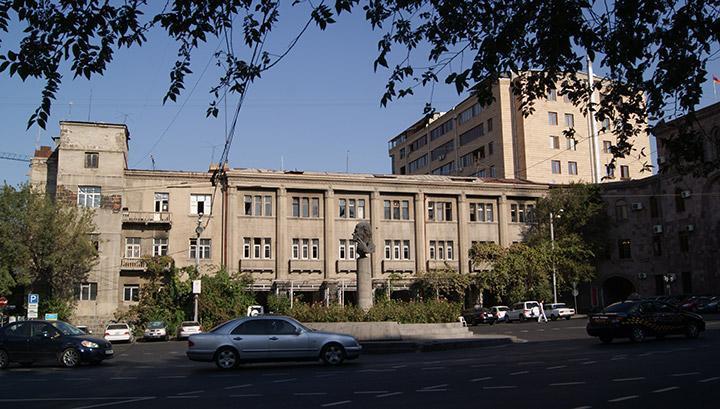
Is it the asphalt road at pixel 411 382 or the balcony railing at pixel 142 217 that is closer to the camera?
the asphalt road at pixel 411 382

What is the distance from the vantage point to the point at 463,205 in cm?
5725

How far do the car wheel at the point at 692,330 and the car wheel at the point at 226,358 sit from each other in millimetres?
16711

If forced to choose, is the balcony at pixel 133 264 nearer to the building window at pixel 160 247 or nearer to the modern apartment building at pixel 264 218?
the modern apartment building at pixel 264 218

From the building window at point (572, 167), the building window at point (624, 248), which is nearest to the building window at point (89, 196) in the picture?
the building window at point (624, 248)

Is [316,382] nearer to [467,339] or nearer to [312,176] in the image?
[467,339]

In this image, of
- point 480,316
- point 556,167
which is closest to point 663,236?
point 556,167

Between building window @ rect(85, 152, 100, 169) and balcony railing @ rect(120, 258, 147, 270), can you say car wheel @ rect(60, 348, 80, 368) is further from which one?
building window @ rect(85, 152, 100, 169)

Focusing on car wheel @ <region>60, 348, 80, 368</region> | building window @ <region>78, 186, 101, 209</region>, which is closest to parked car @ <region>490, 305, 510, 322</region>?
building window @ <region>78, 186, 101, 209</region>

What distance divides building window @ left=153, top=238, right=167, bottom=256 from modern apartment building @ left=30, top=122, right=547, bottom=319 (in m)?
0.08

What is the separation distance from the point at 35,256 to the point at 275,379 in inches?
1372

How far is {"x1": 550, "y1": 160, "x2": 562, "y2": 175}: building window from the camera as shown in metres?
70.8

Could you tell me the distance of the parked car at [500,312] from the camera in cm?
5125

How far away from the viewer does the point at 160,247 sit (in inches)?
1955

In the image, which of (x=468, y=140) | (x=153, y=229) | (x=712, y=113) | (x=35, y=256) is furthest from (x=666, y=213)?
(x=35, y=256)
